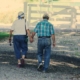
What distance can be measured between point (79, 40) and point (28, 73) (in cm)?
776

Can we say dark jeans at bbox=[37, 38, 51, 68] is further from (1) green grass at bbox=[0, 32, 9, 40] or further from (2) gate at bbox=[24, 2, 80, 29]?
(2) gate at bbox=[24, 2, 80, 29]

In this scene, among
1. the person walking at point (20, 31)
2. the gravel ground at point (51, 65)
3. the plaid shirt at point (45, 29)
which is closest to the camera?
the gravel ground at point (51, 65)

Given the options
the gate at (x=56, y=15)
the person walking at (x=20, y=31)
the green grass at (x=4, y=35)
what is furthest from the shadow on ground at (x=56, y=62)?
the gate at (x=56, y=15)

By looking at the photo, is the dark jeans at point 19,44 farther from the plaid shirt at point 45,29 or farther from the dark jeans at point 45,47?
the plaid shirt at point 45,29

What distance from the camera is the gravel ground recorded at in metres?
10.3

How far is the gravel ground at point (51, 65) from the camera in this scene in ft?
33.7

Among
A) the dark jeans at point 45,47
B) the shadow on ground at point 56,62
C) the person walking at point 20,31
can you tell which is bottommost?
the shadow on ground at point 56,62

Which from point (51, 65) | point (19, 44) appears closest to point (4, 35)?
point (51, 65)

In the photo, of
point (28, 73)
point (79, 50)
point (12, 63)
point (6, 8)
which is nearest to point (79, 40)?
point (79, 50)

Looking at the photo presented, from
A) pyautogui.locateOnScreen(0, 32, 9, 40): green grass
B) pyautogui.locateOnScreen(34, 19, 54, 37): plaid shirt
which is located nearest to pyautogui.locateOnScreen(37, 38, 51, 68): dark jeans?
pyautogui.locateOnScreen(34, 19, 54, 37): plaid shirt

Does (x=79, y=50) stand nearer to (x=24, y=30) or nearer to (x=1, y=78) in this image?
(x=24, y=30)

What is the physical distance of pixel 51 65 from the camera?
12.0m

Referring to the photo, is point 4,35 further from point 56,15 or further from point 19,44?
point 19,44

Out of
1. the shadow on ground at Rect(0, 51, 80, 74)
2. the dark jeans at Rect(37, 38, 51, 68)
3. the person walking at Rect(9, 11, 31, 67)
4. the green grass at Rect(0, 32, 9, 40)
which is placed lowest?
the shadow on ground at Rect(0, 51, 80, 74)
